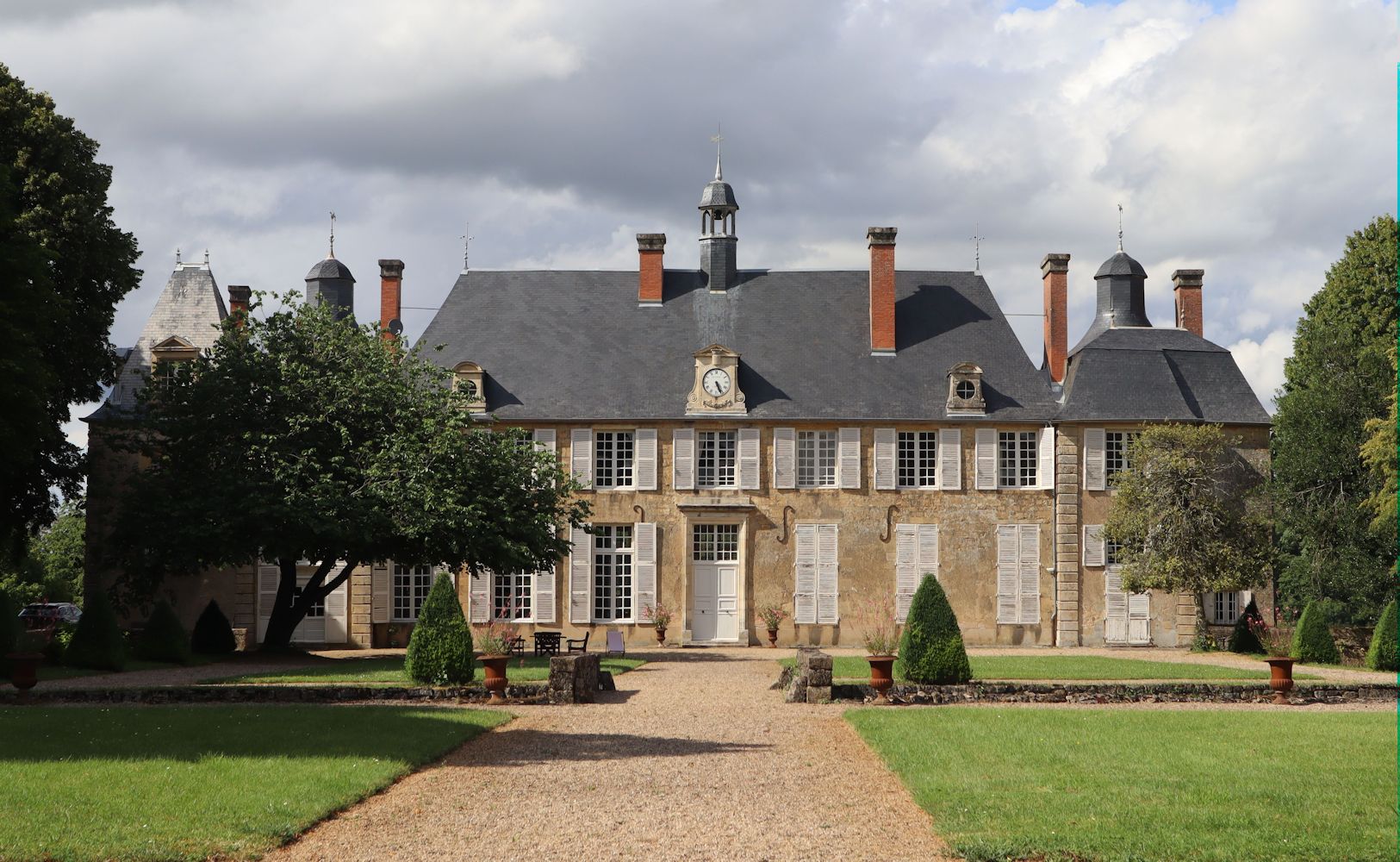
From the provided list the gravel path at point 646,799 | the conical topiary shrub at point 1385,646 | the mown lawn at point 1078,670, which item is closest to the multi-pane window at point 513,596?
the mown lawn at point 1078,670

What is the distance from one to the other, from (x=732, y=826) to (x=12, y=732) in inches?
292

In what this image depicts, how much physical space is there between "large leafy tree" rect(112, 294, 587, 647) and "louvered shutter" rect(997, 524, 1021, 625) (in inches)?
390

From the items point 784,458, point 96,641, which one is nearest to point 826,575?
point 784,458

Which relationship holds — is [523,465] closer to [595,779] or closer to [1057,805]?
[595,779]

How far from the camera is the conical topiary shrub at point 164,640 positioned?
25.2m

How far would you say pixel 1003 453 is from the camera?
32.2 meters

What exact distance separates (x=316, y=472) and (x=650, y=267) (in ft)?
40.3

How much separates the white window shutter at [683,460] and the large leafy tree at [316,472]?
488 cm

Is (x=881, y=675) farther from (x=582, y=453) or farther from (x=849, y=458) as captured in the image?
(x=582, y=453)

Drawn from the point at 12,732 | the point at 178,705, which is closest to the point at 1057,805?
the point at 12,732

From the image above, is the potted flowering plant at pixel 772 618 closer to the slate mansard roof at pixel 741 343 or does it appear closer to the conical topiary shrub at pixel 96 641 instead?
the slate mansard roof at pixel 741 343

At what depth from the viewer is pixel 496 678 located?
18.1 m

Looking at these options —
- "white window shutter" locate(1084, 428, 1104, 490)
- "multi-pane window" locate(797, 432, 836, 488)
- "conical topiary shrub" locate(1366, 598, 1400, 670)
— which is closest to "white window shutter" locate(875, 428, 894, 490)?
"multi-pane window" locate(797, 432, 836, 488)

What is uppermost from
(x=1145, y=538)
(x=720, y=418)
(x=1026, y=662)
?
(x=720, y=418)
